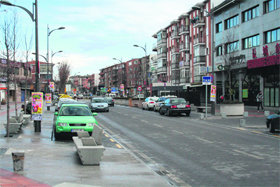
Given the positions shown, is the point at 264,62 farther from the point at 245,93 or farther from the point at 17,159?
the point at 17,159

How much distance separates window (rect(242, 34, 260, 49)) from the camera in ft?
122

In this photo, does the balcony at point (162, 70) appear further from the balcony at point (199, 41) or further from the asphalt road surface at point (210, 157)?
the asphalt road surface at point (210, 157)

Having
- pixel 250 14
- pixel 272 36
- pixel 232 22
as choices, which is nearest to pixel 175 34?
pixel 232 22

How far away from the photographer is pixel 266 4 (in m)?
35.6

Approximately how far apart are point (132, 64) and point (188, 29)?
232ft

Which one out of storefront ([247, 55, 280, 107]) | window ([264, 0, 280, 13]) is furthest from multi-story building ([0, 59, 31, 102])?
window ([264, 0, 280, 13])

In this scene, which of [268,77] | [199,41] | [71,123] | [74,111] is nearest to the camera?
[71,123]

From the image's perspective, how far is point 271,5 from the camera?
34594mm

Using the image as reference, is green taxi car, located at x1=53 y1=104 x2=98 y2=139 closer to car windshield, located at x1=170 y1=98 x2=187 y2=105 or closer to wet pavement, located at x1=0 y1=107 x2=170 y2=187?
wet pavement, located at x1=0 y1=107 x2=170 y2=187

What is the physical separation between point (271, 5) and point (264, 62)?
6.58 metres

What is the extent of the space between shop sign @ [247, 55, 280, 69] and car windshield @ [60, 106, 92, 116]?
19599 millimetres

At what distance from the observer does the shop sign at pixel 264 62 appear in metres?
29.5

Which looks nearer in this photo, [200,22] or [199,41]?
[200,22]

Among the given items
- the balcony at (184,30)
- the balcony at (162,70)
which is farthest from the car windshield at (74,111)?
the balcony at (162,70)
